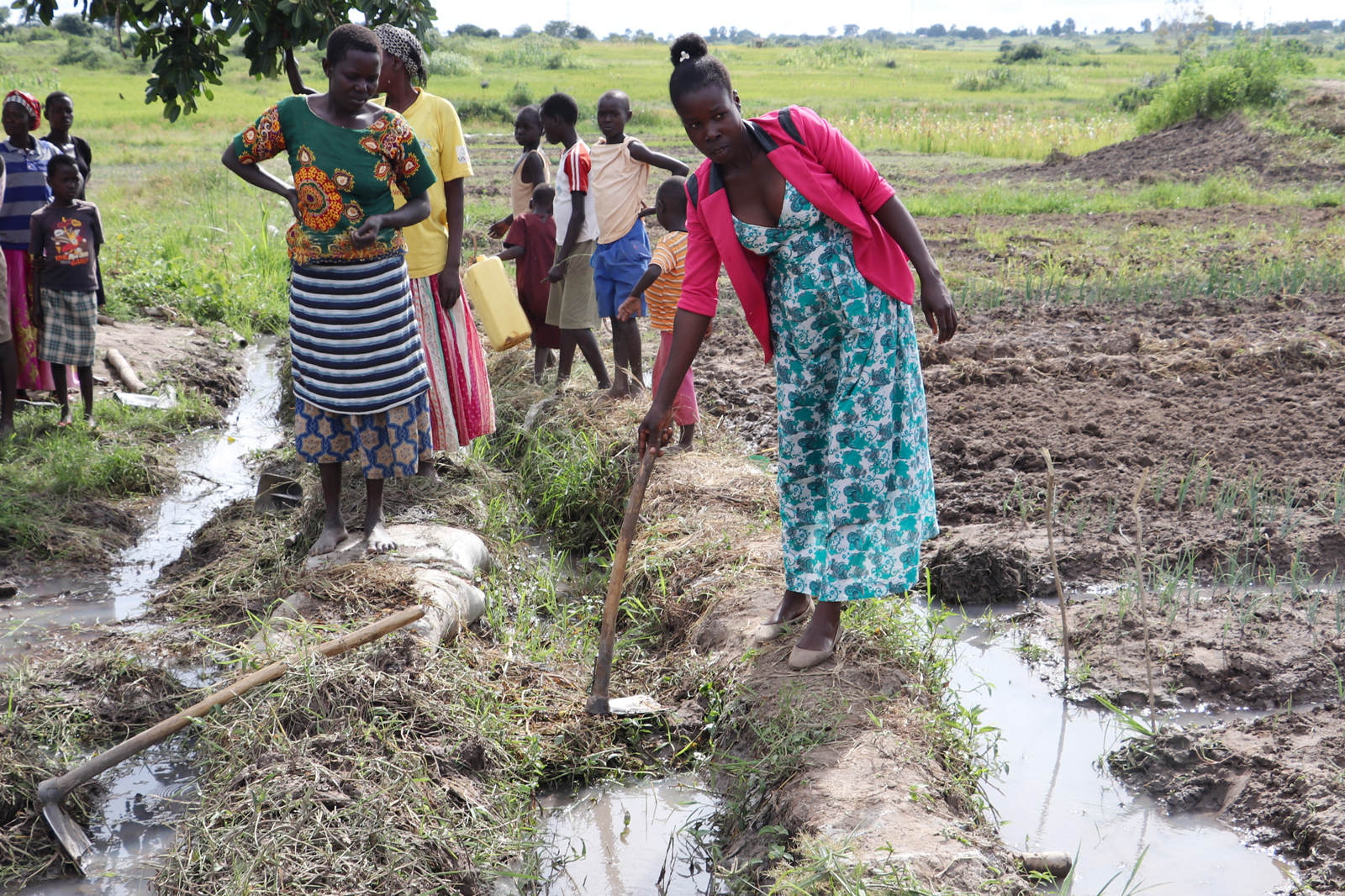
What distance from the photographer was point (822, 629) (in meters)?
2.87

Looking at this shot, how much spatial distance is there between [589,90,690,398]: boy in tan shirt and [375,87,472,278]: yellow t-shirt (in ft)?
3.83

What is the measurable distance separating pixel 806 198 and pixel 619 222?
2628 mm

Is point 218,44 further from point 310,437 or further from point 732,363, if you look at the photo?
point 732,363

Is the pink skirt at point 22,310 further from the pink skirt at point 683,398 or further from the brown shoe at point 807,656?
the brown shoe at point 807,656

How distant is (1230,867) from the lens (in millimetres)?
2502

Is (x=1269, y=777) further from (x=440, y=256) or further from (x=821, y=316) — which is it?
(x=440, y=256)

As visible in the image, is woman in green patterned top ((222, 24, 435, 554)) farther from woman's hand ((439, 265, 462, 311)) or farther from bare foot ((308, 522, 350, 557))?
woman's hand ((439, 265, 462, 311))

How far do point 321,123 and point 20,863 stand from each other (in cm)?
219

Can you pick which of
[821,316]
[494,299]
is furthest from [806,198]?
[494,299]

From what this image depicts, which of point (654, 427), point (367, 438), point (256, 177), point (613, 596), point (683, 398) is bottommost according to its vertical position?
point (613, 596)

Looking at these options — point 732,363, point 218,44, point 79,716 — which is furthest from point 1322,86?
point 79,716

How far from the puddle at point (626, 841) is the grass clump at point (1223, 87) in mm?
18770

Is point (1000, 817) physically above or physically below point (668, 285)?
below

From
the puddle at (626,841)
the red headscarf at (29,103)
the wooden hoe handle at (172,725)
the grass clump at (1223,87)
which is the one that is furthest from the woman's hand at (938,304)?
the grass clump at (1223,87)
